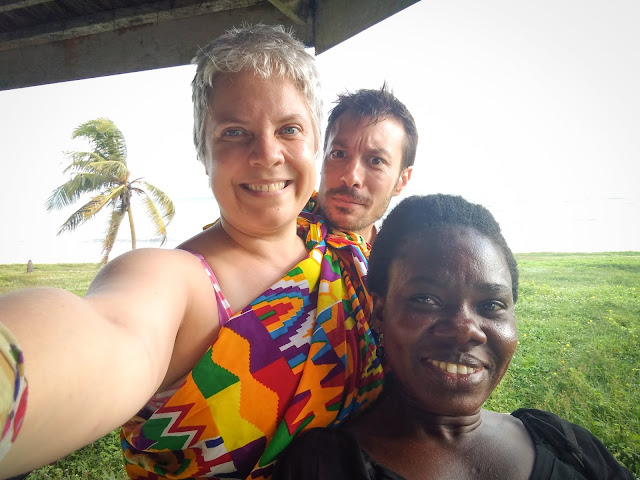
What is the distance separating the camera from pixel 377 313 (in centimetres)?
123

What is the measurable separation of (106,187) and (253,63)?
11869mm

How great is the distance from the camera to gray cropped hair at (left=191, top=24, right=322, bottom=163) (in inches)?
47.1

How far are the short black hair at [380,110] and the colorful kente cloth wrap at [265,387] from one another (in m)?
0.82

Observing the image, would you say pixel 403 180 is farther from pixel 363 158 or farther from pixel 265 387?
pixel 265 387

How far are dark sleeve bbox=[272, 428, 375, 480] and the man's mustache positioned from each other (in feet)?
2.93

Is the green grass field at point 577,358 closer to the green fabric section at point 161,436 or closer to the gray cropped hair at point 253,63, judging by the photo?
the gray cropped hair at point 253,63

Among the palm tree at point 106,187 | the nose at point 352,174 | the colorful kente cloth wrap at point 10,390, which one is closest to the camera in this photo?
the colorful kente cloth wrap at point 10,390

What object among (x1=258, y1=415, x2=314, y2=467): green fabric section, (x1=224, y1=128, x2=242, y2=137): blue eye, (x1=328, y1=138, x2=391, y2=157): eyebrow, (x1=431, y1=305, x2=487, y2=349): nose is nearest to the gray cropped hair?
(x1=224, y1=128, x2=242, y2=137): blue eye

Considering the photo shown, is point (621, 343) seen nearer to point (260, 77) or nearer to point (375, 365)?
point (375, 365)

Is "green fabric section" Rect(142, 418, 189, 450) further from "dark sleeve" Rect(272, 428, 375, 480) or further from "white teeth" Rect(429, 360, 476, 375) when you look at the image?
"white teeth" Rect(429, 360, 476, 375)

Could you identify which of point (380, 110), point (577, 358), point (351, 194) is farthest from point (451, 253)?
point (577, 358)

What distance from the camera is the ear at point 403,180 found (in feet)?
6.40

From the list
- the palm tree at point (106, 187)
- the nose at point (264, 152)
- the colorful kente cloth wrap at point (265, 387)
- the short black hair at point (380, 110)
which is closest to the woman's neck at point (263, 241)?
the colorful kente cloth wrap at point (265, 387)

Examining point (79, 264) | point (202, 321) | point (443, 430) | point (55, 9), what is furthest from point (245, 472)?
point (79, 264)
